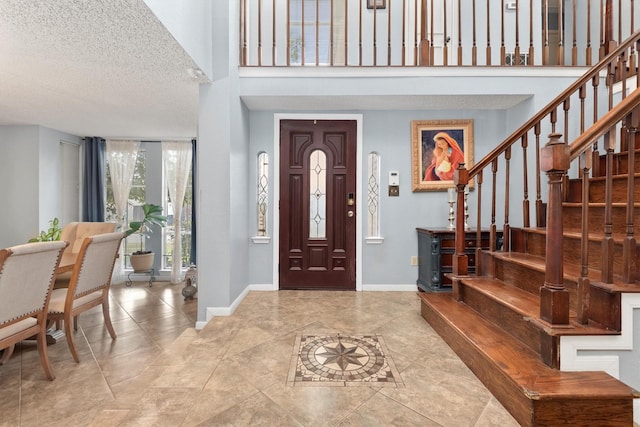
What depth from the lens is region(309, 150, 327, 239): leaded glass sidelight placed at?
382 cm

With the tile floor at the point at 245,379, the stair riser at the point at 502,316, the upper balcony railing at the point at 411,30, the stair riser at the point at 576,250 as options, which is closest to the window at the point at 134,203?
the tile floor at the point at 245,379

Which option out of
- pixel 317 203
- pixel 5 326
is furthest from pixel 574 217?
pixel 5 326

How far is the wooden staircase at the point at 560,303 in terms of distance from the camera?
1366 mm

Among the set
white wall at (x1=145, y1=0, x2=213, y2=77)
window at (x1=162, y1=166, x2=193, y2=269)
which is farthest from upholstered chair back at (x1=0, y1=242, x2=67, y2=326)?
window at (x1=162, y1=166, x2=193, y2=269)

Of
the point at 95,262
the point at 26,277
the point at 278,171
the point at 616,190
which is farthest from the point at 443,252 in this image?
the point at 26,277

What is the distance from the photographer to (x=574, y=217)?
7.92 feet

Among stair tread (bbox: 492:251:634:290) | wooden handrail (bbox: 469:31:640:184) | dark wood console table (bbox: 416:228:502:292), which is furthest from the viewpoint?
dark wood console table (bbox: 416:228:502:292)

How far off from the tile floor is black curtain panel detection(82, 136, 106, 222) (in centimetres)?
259

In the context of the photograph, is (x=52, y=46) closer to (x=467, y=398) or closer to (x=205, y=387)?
(x=205, y=387)

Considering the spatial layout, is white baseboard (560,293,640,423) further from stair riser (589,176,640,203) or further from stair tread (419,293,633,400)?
stair riser (589,176,640,203)

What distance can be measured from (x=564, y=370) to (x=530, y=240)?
1.31 m

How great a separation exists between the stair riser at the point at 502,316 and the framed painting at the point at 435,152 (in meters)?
1.56

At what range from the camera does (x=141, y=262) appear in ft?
16.9

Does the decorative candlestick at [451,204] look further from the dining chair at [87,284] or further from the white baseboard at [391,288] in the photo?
the dining chair at [87,284]
